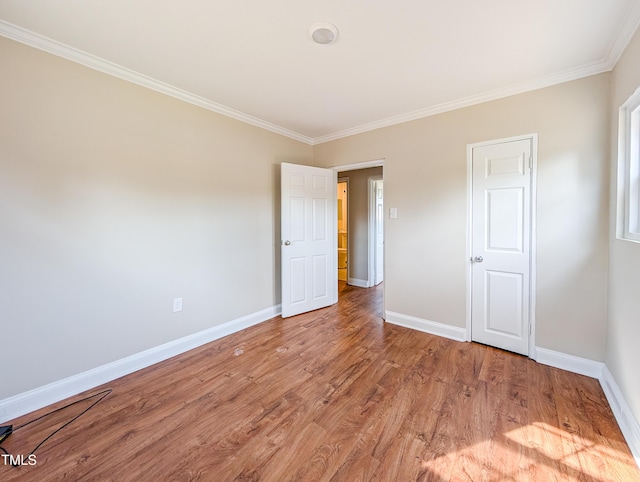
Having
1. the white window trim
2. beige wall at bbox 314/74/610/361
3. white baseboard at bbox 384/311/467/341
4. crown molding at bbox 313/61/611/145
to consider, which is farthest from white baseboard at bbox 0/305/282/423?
the white window trim

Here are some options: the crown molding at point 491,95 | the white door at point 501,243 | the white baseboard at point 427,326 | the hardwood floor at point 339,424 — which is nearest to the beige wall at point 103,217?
the hardwood floor at point 339,424

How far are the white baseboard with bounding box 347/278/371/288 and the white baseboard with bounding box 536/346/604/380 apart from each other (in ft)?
9.54

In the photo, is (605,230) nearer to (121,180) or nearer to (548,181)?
(548,181)

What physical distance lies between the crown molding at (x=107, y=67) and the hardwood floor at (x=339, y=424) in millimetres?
2434

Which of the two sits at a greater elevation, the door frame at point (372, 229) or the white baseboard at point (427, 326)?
the door frame at point (372, 229)

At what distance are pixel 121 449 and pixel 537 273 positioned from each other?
3.25 metres

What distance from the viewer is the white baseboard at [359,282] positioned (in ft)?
16.6

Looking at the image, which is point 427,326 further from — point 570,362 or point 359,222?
point 359,222

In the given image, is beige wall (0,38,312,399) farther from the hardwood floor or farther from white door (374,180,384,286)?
white door (374,180,384,286)

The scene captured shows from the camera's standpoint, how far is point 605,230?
204 centimetres

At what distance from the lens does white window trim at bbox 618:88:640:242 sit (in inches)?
66.4

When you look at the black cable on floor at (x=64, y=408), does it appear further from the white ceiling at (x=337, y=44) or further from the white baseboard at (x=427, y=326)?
the white baseboard at (x=427, y=326)

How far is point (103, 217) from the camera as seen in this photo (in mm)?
2057

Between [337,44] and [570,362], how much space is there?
309 cm
